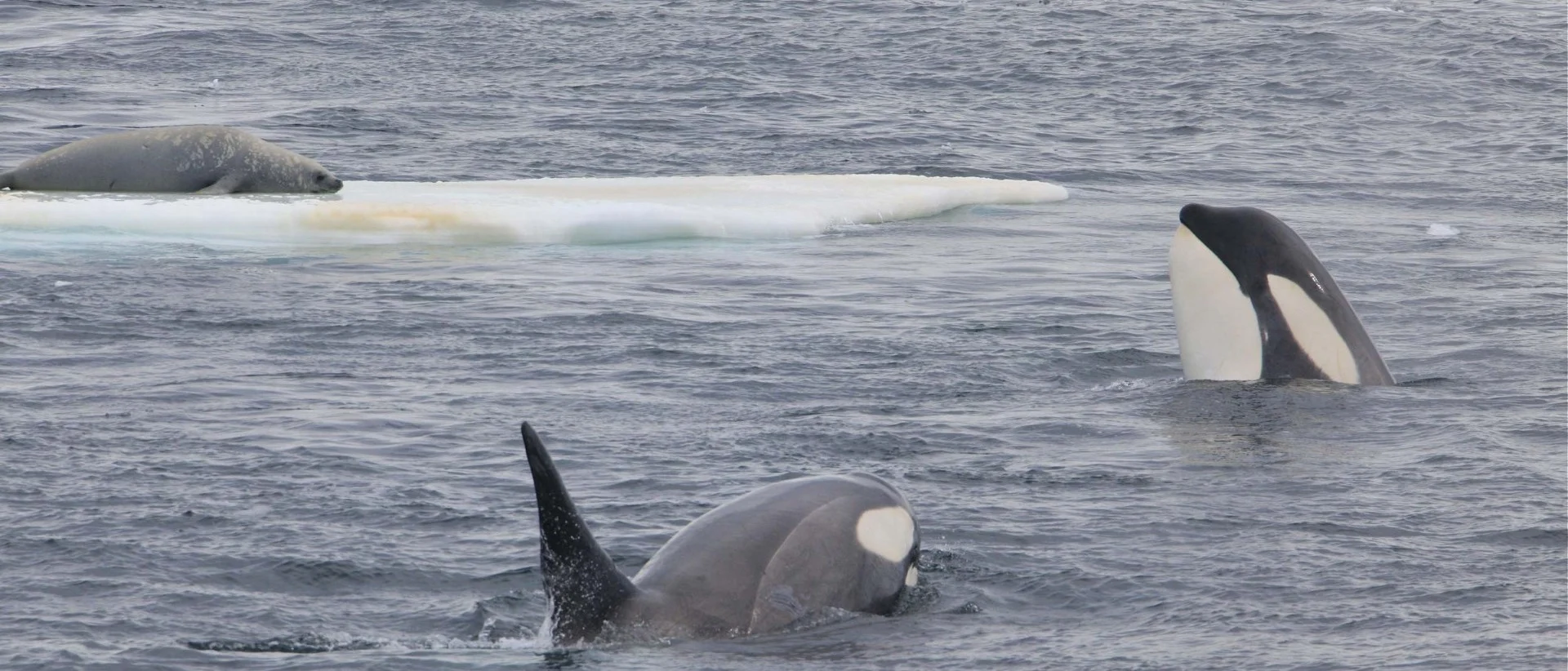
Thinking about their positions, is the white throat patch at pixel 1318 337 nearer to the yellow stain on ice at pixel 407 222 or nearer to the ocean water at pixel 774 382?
the ocean water at pixel 774 382

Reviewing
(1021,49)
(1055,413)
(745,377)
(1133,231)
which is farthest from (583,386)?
(1021,49)

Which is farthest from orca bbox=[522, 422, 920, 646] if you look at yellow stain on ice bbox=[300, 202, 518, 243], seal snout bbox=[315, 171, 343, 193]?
seal snout bbox=[315, 171, 343, 193]

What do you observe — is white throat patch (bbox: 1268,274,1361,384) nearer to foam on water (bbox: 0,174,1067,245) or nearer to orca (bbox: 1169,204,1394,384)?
orca (bbox: 1169,204,1394,384)

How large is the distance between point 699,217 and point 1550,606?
35.2 feet

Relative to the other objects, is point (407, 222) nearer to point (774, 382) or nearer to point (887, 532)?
point (774, 382)

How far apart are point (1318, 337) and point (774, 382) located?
10.2ft

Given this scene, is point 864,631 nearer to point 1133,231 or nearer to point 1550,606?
point 1550,606

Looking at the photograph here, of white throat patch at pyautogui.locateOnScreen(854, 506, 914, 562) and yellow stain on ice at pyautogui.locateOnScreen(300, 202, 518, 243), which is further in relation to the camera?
yellow stain on ice at pyautogui.locateOnScreen(300, 202, 518, 243)

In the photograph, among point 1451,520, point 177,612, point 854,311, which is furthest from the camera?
point 854,311

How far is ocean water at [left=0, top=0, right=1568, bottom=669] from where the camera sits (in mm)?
7234

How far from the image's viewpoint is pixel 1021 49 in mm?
30438

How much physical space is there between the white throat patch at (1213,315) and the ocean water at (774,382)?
0.55 ft

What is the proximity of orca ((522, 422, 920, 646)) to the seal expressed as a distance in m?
11.6

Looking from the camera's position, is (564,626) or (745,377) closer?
(564,626)
